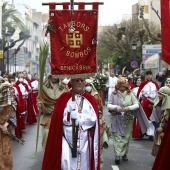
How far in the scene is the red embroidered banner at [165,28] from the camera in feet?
13.2

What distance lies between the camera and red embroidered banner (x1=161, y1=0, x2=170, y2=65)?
158 inches

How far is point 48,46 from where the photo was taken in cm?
766

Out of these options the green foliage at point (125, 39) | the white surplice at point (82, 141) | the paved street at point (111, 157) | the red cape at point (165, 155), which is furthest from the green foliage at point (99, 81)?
the red cape at point (165, 155)

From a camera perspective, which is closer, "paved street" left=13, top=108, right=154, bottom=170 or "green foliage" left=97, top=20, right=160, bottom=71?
"paved street" left=13, top=108, right=154, bottom=170

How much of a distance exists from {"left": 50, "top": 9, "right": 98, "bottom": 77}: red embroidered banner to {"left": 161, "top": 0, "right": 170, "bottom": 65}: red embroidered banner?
3.16 metres

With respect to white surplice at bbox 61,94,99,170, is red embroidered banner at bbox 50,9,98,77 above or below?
above

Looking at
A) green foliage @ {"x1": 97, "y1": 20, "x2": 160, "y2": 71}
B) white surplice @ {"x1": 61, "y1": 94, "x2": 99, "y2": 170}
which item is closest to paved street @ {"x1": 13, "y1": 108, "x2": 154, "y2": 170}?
white surplice @ {"x1": 61, "y1": 94, "x2": 99, "y2": 170}

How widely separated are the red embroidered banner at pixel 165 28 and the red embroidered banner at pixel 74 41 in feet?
10.4

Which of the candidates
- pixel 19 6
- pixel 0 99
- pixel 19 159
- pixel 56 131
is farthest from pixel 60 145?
pixel 19 6

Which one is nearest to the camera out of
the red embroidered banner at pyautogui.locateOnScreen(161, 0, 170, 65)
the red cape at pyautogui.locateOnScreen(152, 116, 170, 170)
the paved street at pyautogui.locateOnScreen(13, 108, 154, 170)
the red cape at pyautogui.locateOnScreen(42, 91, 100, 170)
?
the red embroidered banner at pyautogui.locateOnScreen(161, 0, 170, 65)

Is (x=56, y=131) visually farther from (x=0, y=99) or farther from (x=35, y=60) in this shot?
(x=35, y=60)

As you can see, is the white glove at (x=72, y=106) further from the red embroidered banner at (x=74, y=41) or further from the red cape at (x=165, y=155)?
the red cape at (x=165, y=155)

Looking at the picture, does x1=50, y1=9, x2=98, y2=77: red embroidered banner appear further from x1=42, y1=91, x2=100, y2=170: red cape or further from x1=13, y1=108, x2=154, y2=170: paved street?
x1=13, y1=108, x2=154, y2=170: paved street

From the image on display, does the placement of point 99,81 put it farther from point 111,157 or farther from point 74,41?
point 74,41
